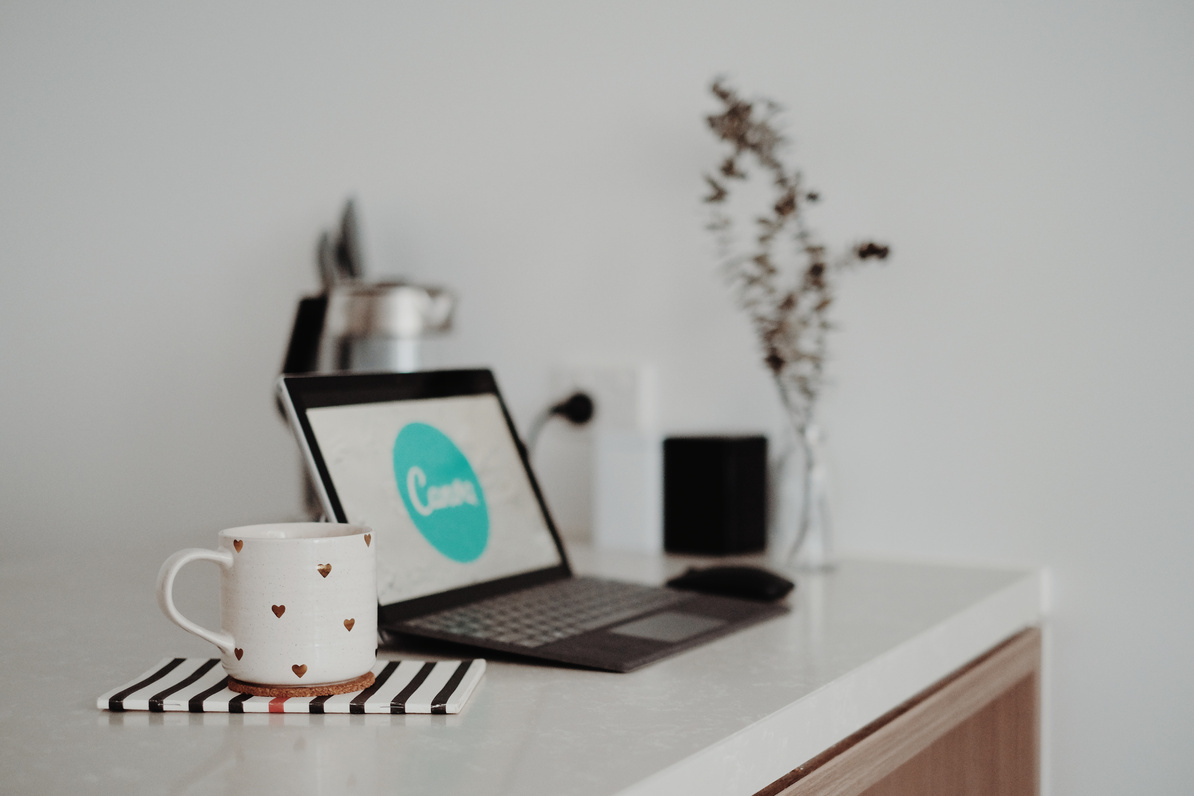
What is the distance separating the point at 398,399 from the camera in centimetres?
91

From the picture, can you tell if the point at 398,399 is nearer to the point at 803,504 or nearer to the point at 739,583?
the point at 739,583

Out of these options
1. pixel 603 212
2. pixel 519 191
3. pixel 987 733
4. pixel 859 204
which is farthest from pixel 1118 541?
pixel 519 191

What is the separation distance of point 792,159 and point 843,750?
2.36 ft

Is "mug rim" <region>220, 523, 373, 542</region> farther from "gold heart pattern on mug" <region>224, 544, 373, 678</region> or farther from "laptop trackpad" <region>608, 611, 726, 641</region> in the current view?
"laptop trackpad" <region>608, 611, 726, 641</region>

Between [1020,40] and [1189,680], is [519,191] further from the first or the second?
[1189,680]

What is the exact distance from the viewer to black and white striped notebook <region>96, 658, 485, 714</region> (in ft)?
1.84

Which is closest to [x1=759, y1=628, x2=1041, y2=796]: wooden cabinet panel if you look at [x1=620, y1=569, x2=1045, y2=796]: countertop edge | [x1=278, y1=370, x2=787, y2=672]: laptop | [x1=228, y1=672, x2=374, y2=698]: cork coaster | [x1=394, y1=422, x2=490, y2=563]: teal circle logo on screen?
[x1=620, y1=569, x2=1045, y2=796]: countertop edge

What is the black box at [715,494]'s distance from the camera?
113 cm

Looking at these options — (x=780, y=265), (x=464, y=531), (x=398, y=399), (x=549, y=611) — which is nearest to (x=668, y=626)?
(x=549, y=611)

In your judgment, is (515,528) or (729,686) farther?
(515,528)

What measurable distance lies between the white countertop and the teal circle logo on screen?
0.18 m

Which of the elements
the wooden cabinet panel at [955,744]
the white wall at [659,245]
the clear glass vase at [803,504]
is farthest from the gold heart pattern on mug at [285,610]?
the white wall at [659,245]

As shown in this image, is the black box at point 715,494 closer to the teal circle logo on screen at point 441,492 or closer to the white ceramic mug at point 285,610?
the teal circle logo on screen at point 441,492

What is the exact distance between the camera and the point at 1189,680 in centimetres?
Result: 98
